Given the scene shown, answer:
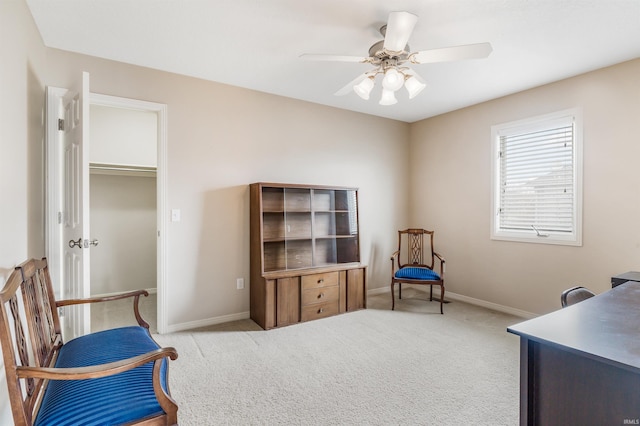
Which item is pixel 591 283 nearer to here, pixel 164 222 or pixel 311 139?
pixel 311 139

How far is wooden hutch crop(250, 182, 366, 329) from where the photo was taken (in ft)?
11.4

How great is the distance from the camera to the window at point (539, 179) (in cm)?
334

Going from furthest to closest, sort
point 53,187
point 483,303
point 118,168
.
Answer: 1. point 118,168
2. point 483,303
3. point 53,187

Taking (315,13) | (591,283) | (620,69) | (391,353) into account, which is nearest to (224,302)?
(391,353)

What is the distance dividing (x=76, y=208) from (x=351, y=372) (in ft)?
7.59

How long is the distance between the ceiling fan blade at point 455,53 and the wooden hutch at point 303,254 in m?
1.91

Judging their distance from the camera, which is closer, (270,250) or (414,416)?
(414,416)

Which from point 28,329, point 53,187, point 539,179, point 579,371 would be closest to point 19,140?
point 53,187

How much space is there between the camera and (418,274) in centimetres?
398

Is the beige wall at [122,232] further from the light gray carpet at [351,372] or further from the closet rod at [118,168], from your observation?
the light gray carpet at [351,372]

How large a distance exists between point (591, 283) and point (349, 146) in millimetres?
3073

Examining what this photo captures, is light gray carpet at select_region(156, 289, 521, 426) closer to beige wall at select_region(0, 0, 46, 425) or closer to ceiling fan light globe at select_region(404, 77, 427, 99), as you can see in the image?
beige wall at select_region(0, 0, 46, 425)

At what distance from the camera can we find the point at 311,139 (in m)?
4.17

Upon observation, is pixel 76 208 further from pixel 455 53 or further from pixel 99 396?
pixel 455 53
